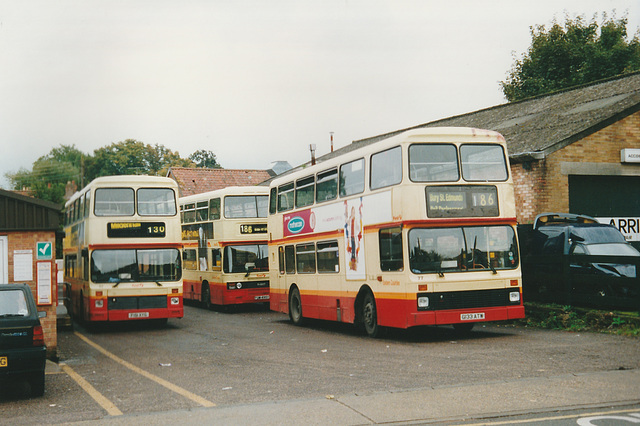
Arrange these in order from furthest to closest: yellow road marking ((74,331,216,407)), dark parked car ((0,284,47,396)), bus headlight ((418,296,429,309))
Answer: bus headlight ((418,296,429,309))
dark parked car ((0,284,47,396))
yellow road marking ((74,331,216,407))

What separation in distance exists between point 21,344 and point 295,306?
36.6ft

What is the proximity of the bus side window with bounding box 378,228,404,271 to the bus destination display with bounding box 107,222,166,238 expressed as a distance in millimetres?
7319

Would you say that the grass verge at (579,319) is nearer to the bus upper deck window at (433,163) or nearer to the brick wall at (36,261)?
the bus upper deck window at (433,163)

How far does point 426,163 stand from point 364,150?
2069 mm

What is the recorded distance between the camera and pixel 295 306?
790 inches

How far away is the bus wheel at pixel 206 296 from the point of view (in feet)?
87.4

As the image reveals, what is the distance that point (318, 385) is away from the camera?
979cm

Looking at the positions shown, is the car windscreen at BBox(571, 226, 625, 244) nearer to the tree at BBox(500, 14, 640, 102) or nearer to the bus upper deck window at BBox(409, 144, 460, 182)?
the bus upper deck window at BBox(409, 144, 460, 182)

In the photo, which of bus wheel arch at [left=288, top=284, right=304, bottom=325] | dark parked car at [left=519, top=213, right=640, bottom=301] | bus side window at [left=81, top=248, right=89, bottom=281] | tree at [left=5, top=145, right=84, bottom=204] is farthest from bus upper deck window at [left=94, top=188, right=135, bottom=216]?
tree at [left=5, top=145, right=84, bottom=204]

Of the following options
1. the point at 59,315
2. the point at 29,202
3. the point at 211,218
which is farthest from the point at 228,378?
the point at 211,218

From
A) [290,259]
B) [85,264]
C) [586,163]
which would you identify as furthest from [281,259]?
[586,163]

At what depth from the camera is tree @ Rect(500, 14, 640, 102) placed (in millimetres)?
38719

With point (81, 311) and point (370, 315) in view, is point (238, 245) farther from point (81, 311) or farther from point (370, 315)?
point (370, 315)

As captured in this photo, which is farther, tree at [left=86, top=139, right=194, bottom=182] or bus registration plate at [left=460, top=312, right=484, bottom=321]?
tree at [left=86, top=139, right=194, bottom=182]
